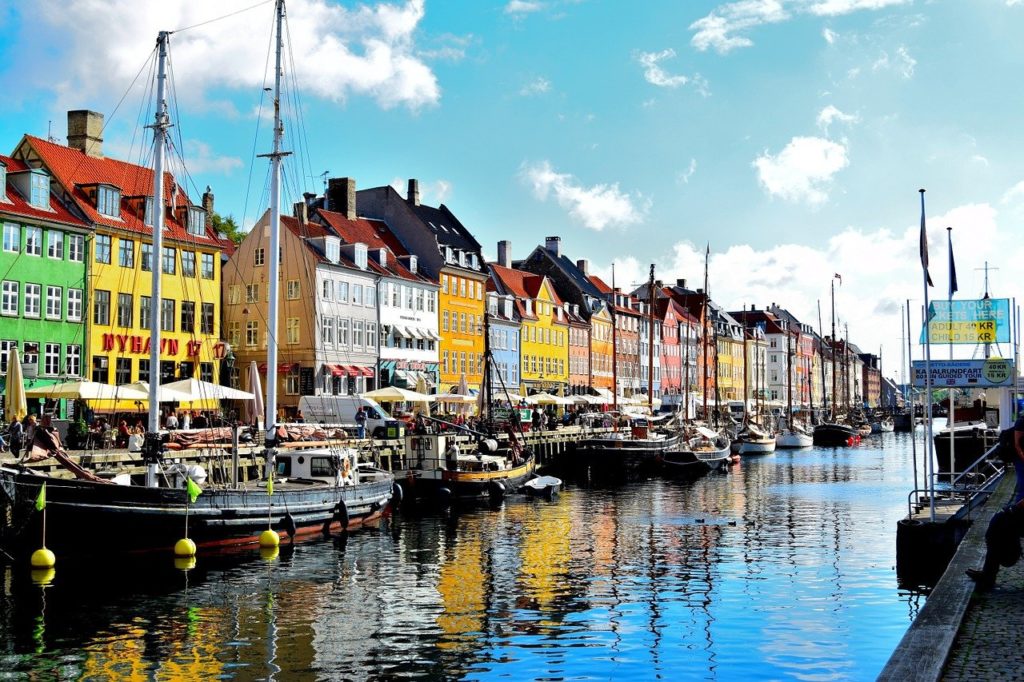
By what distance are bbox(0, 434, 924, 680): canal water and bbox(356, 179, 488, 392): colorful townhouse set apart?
4657 centimetres

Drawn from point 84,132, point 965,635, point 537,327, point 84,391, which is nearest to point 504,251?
point 537,327

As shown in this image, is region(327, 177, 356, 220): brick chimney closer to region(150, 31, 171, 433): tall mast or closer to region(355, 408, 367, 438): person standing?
region(355, 408, 367, 438): person standing

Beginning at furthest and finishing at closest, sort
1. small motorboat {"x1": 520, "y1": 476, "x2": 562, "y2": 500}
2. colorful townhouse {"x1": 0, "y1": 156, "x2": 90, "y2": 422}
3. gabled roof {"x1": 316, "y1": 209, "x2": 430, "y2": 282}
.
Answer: gabled roof {"x1": 316, "y1": 209, "x2": 430, "y2": 282} → colorful townhouse {"x1": 0, "y1": 156, "x2": 90, "y2": 422} → small motorboat {"x1": 520, "y1": 476, "x2": 562, "y2": 500}

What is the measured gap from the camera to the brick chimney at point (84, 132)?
60625 mm

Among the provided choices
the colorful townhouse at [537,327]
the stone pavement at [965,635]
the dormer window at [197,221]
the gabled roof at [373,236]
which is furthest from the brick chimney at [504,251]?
the stone pavement at [965,635]

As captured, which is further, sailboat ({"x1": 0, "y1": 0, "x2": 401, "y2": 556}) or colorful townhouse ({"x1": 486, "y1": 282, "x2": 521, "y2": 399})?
colorful townhouse ({"x1": 486, "y1": 282, "x2": 521, "y2": 399})

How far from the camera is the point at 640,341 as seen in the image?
124 metres

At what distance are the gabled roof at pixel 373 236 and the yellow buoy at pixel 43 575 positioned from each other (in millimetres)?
48805

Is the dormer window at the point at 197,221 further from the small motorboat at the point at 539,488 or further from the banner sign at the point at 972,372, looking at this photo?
the banner sign at the point at 972,372

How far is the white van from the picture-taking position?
56.6 metres

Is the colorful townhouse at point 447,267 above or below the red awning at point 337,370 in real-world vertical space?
above

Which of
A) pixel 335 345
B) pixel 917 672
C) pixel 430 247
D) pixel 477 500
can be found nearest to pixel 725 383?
pixel 430 247

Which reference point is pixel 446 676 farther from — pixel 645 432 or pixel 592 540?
pixel 645 432

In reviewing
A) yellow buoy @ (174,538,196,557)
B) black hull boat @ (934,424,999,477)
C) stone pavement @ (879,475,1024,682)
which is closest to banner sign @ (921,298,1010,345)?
black hull boat @ (934,424,999,477)
